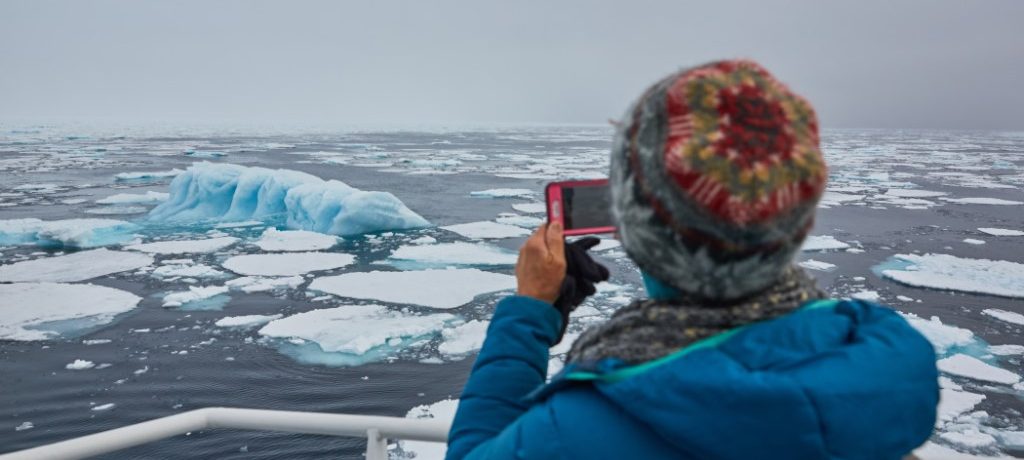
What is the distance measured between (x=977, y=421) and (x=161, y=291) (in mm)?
6397

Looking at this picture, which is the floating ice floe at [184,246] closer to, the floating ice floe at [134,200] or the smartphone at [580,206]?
the floating ice floe at [134,200]

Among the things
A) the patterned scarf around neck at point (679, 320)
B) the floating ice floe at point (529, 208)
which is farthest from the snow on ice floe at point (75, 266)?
the patterned scarf around neck at point (679, 320)

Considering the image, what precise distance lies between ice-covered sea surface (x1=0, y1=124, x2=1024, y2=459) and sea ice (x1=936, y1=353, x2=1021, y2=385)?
2cm

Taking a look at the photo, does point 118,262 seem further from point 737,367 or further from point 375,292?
point 737,367

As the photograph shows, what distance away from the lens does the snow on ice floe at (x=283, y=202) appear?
905cm

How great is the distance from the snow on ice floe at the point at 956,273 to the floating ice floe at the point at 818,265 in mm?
508

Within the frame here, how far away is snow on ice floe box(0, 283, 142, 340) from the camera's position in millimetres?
5105

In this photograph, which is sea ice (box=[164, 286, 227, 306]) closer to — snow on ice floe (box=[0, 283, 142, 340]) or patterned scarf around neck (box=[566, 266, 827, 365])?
snow on ice floe (box=[0, 283, 142, 340])

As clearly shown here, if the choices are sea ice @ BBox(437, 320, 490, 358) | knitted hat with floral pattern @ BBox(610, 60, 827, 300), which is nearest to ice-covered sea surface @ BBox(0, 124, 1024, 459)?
sea ice @ BBox(437, 320, 490, 358)

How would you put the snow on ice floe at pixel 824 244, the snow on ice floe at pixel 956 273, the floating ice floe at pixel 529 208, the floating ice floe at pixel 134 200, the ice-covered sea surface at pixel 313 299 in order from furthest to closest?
1. the floating ice floe at pixel 134 200
2. the floating ice floe at pixel 529 208
3. the snow on ice floe at pixel 824 244
4. the snow on ice floe at pixel 956 273
5. the ice-covered sea surface at pixel 313 299

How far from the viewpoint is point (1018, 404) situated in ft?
12.4

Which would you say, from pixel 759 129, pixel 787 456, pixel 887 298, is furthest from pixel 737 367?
pixel 887 298

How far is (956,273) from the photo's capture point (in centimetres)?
713

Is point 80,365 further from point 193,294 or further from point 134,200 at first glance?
point 134,200
